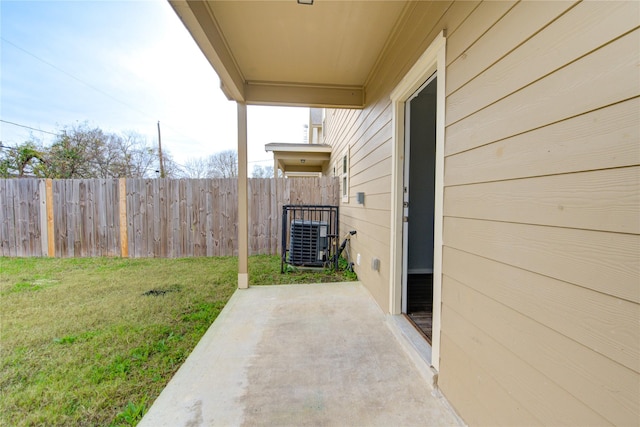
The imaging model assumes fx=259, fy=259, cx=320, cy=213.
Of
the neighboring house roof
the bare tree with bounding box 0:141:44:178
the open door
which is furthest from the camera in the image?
the bare tree with bounding box 0:141:44:178

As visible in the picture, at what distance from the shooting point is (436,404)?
150 cm

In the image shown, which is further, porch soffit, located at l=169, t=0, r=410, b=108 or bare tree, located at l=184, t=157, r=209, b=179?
A: bare tree, located at l=184, t=157, r=209, b=179

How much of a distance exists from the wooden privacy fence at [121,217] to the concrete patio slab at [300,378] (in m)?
3.17

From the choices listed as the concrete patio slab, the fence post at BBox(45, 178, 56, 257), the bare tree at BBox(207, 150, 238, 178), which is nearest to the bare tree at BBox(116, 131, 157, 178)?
the bare tree at BBox(207, 150, 238, 178)

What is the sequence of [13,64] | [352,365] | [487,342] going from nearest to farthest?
[487,342]
[352,365]
[13,64]

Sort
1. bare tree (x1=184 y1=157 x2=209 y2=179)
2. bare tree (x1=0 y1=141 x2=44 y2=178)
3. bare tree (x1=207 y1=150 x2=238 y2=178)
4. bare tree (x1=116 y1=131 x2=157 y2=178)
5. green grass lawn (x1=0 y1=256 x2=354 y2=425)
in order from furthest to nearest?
bare tree (x1=207 y1=150 x2=238 y2=178) < bare tree (x1=184 y1=157 x2=209 y2=179) < bare tree (x1=116 y1=131 x2=157 y2=178) < bare tree (x1=0 y1=141 x2=44 y2=178) < green grass lawn (x1=0 y1=256 x2=354 y2=425)

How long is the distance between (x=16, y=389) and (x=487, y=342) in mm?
2820

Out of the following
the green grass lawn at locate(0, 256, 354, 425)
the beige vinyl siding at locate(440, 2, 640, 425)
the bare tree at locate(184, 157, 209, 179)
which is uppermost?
the bare tree at locate(184, 157, 209, 179)

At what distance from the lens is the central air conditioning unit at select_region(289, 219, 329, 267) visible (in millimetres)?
4402

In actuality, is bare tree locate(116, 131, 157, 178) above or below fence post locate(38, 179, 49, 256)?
above

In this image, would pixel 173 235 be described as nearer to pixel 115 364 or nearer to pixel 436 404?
pixel 115 364

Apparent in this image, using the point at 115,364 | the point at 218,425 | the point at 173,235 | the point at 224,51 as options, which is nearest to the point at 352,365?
the point at 218,425

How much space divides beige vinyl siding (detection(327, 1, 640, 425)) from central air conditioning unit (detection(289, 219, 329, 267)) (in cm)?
296

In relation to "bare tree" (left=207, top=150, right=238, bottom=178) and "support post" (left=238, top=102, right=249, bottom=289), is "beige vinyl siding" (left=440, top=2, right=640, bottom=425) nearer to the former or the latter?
"support post" (left=238, top=102, right=249, bottom=289)
